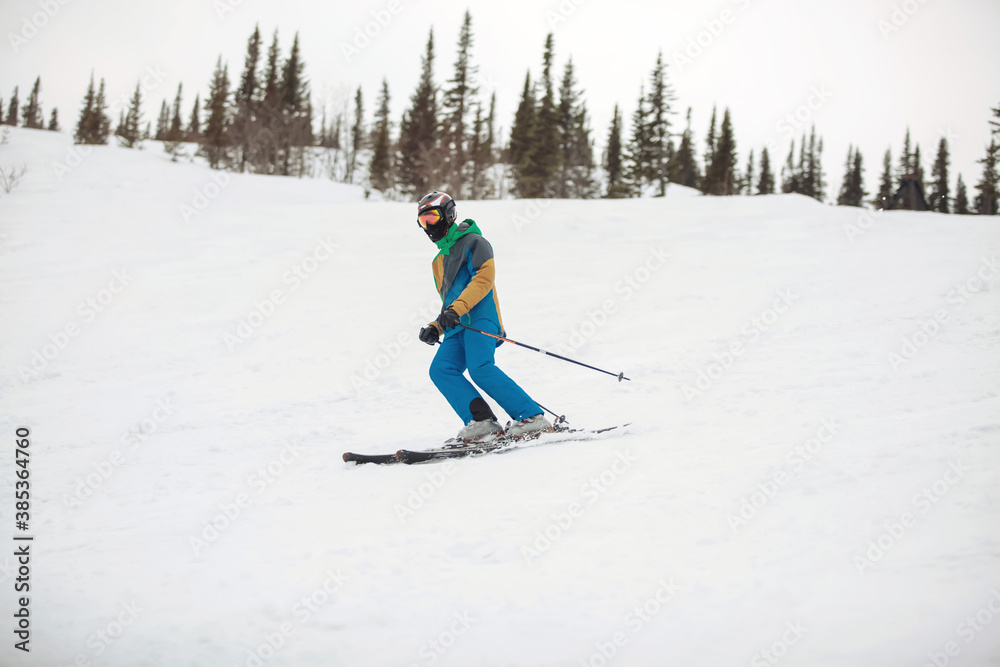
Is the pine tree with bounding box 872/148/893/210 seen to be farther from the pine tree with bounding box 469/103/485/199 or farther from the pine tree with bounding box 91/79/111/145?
the pine tree with bounding box 91/79/111/145

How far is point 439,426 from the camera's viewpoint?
5348mm

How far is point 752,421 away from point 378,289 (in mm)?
7343

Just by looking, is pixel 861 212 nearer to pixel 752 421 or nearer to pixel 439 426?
pixel 752 421

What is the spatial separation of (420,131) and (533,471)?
43778mm

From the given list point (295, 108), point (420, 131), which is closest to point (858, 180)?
point (420, 131)

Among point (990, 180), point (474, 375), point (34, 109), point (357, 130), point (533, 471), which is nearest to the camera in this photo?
point (533, 471)

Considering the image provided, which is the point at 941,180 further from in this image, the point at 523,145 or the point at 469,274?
the point at 469,274

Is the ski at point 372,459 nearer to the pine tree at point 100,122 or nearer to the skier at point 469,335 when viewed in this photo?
the skier at point 469,335

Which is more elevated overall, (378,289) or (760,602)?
(378,289)

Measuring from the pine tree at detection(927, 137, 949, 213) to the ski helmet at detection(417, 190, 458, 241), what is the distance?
61267mm

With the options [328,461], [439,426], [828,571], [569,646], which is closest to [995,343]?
[828,571]

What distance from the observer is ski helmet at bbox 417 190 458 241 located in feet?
14.8

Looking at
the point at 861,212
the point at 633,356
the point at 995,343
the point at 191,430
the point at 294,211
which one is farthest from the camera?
the point at 294,211

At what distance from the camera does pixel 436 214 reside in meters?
4.52
